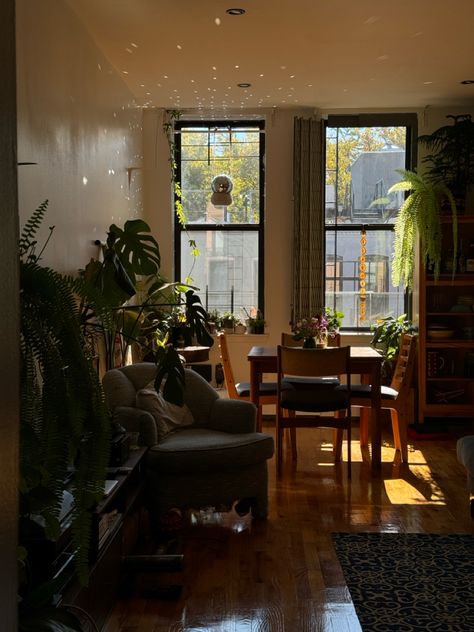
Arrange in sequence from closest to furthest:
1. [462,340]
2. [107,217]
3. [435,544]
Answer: [435,544], [107,217], [462,340]

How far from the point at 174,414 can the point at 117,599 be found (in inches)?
59.3

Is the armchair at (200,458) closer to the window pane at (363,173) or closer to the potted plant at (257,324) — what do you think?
the potted plant at (257,324)

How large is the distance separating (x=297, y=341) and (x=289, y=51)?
2298 millimetres

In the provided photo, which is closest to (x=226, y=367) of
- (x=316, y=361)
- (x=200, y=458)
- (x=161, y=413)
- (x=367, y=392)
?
(x=316, y=361)

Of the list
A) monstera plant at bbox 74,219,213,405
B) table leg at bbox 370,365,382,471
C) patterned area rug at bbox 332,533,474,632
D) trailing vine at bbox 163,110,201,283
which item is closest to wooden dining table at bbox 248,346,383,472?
table leg at bbox 370,365,382,471

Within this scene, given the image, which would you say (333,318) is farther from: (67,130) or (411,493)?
(67,130)

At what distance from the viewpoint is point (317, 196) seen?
7.29 m

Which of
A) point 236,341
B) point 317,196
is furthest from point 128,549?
point 317,196

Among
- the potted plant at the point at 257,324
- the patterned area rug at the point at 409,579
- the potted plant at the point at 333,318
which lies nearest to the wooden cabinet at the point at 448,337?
the potted plant at the point at 333,318

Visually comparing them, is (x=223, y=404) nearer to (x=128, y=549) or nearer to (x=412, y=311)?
(x=128, y=549)

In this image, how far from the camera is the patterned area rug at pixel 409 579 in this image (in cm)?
305

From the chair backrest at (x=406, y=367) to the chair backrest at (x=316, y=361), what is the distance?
2.28ft

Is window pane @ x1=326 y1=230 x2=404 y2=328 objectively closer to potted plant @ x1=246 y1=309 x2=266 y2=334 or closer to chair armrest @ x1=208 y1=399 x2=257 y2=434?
potted plant @ x1=246 y1=309 x2=266 y2=334

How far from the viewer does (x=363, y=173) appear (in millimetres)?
7520
